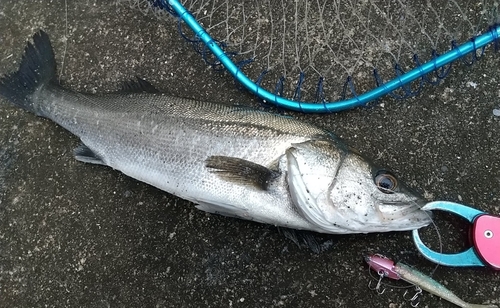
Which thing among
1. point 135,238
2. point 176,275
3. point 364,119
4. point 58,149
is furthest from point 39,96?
point 364,119

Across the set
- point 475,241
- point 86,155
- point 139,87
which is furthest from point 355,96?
point 86,155

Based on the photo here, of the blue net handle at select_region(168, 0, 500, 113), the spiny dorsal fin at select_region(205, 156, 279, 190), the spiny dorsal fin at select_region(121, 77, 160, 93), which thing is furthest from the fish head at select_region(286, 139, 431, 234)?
the spiny dorsal fin at select_region(121, 77, 160, 93)

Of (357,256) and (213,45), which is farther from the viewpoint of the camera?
(213,45)

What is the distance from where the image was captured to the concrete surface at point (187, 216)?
2600 mm

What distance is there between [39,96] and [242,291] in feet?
5.43

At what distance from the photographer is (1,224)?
9.97 feet

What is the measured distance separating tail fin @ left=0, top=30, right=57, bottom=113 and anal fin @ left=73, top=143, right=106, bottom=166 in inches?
15.4

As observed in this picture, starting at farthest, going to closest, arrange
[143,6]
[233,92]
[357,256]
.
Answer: [143,6] → [233,92] → [357,256]

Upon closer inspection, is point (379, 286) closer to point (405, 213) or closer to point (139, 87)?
point (405, 213)

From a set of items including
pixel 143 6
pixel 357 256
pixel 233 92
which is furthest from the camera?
pixel 143 6

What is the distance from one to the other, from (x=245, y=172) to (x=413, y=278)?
966 mm

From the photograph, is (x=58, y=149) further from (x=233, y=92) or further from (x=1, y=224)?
(x=233, y=92)

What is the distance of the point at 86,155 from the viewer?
2.90m

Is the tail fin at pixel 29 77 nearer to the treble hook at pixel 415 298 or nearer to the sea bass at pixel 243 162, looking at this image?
the sea bass at pixel 243 162
